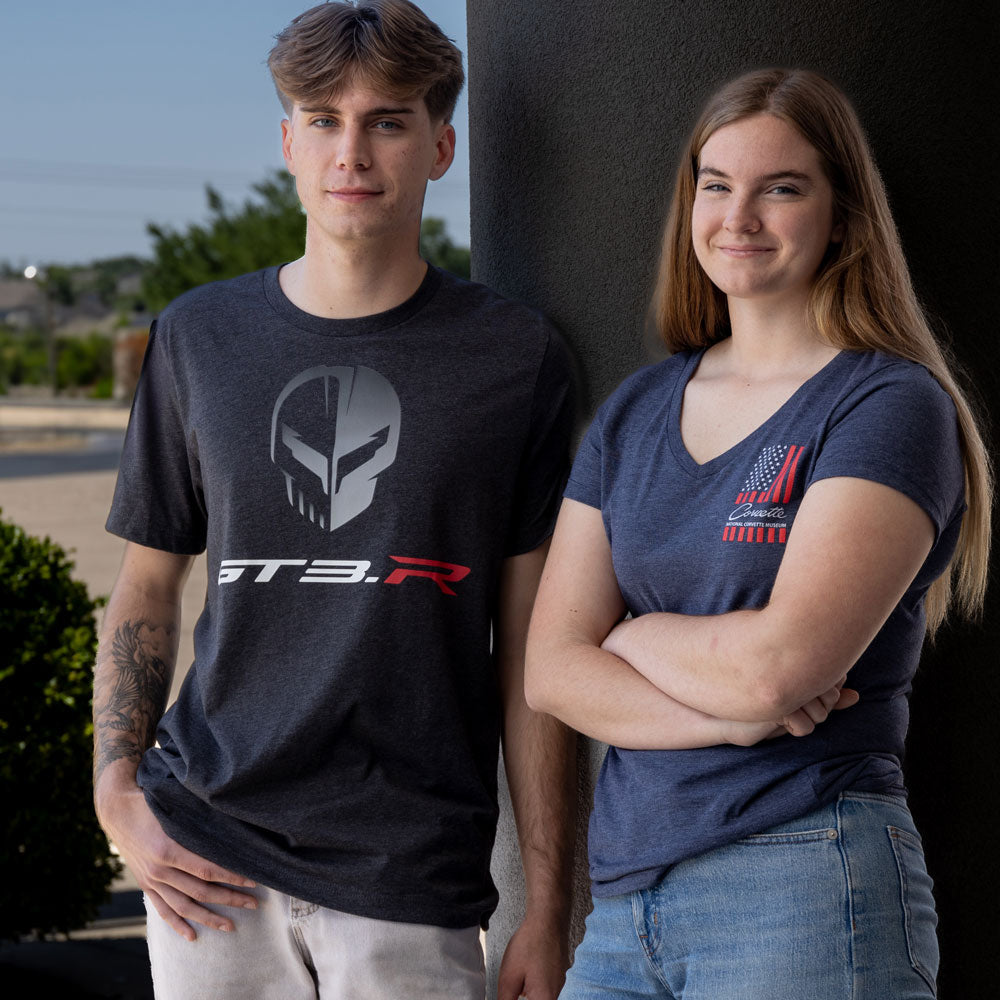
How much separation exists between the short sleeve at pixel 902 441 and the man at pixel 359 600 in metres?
0.61

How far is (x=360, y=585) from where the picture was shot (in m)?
2.00

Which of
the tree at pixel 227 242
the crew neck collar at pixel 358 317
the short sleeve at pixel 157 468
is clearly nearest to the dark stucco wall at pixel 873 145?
the crew neck collar at pixel 358 317

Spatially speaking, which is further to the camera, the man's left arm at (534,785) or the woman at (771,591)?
the man's left arm at (534,785)

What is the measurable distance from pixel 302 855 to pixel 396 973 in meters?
0.24

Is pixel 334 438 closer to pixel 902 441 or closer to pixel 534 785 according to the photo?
pixel 534 785

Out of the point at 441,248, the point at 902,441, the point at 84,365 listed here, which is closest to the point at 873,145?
the point at 902,441

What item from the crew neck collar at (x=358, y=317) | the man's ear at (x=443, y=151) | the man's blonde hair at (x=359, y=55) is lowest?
the crew neck collar at (x=358, y=317)

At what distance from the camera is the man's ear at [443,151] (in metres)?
2.18

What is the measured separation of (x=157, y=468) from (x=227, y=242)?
3443 centimetres

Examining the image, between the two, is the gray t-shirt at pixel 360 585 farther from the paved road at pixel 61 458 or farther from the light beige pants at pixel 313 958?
the paved road at pixel 61 458

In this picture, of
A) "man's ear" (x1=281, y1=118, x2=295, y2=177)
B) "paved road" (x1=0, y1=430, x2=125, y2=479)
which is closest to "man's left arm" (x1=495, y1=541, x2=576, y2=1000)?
"man's ear" (x1=281, y1=118, x2=295, y2=177)

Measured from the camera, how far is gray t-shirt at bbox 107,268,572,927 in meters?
1.98

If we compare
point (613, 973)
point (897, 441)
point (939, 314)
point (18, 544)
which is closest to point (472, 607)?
point (613, 973)

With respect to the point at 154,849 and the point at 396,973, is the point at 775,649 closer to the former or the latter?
the point at 396,973
